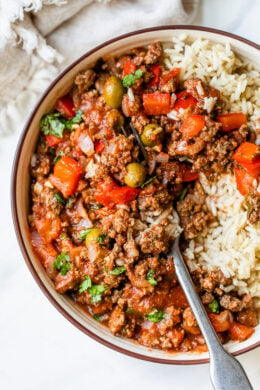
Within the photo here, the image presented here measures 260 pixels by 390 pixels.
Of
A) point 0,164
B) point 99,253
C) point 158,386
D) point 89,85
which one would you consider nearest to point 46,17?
point 89,85

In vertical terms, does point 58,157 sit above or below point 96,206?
above

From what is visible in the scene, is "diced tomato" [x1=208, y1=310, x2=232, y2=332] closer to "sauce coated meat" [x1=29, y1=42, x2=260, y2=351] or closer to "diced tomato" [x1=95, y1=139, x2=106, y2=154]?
"sauce coated meat" [x1=29, y1=42, x2=260, y2=351]

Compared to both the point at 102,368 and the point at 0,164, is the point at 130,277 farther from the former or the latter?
the point at 0,164

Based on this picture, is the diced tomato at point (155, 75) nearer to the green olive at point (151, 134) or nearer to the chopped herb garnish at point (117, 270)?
the green olive at point (151, 134)

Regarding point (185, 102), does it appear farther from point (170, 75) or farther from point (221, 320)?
point (221, 320)

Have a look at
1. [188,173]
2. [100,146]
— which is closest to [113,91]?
[100,146]

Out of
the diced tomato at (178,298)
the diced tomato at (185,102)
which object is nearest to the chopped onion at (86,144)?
the diced tomato at (185,102)

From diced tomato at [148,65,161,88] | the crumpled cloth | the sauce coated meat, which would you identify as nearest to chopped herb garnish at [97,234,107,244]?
the sauce coated meat
